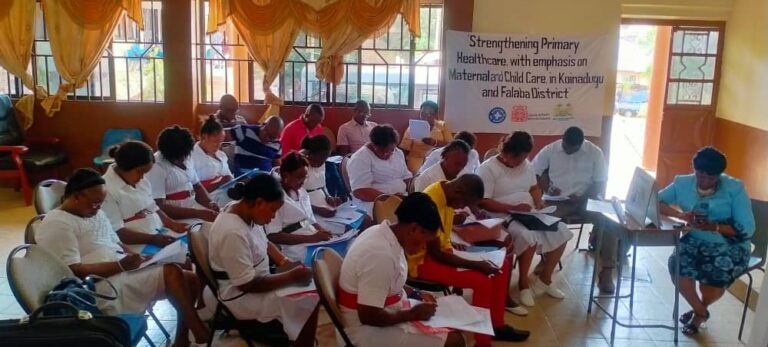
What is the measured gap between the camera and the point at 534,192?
4574mm

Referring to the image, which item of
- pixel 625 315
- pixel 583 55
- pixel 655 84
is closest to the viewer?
pixel 625 315

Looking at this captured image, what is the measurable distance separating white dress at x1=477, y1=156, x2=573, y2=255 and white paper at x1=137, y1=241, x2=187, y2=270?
2023 mm

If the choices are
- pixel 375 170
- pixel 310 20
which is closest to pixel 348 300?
pixel 375 170

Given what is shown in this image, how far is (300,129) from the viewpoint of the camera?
6039 mm

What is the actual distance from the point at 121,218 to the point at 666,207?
3270 mm

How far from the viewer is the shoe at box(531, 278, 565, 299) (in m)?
4.56

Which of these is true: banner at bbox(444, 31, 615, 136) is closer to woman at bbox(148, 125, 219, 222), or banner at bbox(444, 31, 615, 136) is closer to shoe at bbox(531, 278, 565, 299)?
shoe at bbox(531, 278, 565, 299)

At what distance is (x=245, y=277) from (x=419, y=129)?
3.71m

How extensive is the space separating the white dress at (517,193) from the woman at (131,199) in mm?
2095

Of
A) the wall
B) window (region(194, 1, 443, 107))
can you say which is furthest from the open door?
window (region(194, 1, 443, 107))

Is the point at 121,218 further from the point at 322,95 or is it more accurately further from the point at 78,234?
the point at 322,95

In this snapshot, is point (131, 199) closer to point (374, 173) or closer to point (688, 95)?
point (374, 173)

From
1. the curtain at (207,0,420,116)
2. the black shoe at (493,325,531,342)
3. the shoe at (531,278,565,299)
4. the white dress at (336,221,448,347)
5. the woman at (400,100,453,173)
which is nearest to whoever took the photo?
the white dress at (336,221,448,347)

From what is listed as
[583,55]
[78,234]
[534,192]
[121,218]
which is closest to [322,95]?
[583,55]
